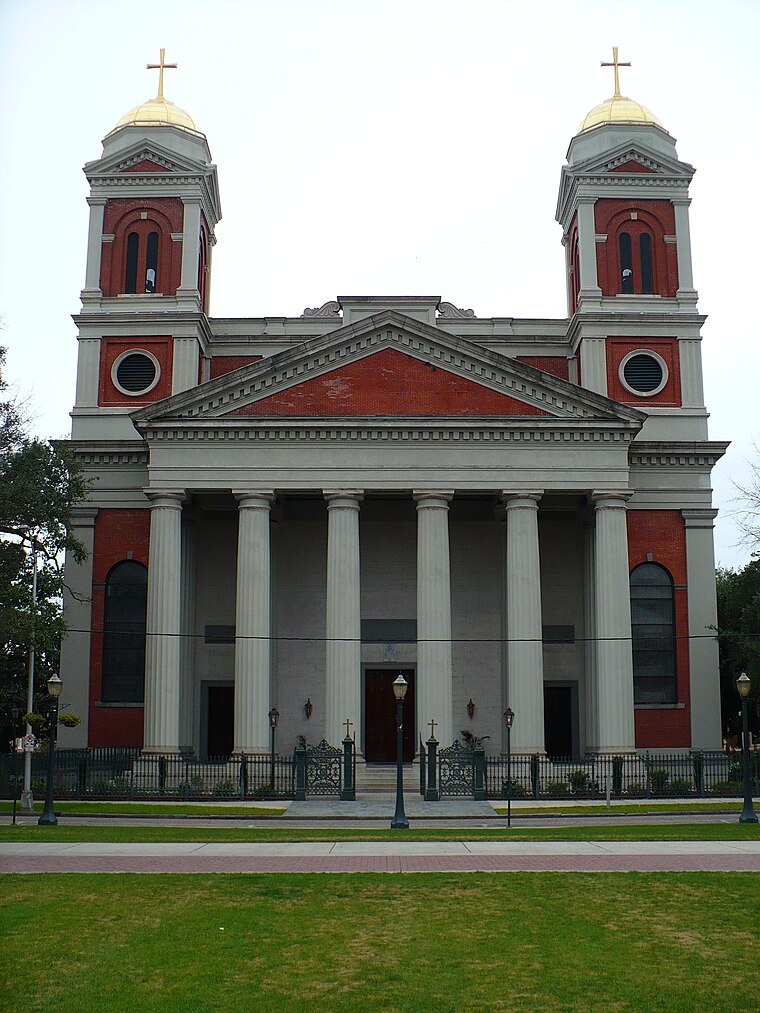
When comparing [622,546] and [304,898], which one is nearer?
[304,898]

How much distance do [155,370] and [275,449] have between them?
9613 millimetres

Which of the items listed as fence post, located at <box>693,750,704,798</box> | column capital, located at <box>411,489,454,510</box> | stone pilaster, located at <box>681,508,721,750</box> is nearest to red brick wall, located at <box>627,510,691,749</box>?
stone pilaster, located at <box>681,508,721,750</box>

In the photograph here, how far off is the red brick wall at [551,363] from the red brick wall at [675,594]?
8.57 meters

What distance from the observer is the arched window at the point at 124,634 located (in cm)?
4909

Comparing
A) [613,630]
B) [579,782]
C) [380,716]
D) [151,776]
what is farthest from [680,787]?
[151,776]

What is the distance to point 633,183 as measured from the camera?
177ft

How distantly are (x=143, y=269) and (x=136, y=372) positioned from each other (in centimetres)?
509

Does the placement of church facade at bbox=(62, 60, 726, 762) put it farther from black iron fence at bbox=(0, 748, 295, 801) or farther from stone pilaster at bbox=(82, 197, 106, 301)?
black iron fence at bbox=(0, 748, 295, 801)

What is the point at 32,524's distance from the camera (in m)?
42.1

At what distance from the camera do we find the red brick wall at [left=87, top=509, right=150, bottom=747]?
1917 inches

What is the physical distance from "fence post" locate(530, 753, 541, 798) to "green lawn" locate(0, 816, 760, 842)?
9479 millimetres

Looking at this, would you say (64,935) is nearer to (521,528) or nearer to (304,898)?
(304,898)

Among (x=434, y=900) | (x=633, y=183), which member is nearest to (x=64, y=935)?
(x=434, y=900)

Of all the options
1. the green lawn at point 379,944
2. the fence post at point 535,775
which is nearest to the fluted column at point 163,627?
the fence post at point 535,775
